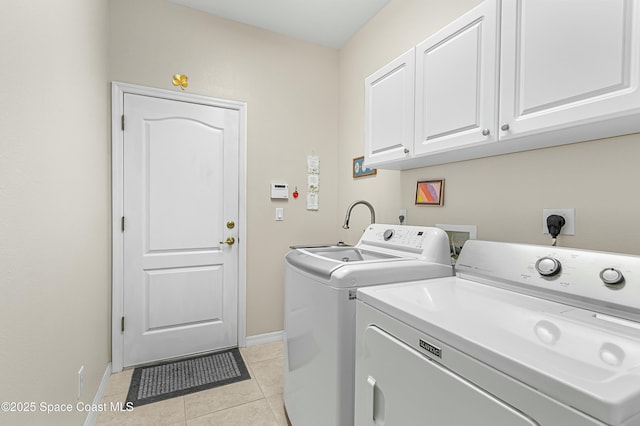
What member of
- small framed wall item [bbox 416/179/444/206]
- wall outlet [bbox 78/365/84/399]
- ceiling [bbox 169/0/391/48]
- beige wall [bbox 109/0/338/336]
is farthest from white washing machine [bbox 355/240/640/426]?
ceiling [bbox 169/0/391/48]

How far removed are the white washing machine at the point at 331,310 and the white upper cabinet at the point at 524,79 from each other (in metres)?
0.51

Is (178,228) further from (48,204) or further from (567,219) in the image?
(567,219)

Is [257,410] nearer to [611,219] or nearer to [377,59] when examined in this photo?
[611,219]

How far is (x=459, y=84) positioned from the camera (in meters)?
1.32

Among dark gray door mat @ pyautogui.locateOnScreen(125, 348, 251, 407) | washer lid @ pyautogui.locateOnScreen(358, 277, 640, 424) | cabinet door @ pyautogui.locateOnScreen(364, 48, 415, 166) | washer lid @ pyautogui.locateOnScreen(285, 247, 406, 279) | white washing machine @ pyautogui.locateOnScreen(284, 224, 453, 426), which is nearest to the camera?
washer lid @ pyautogui.locateOnScreen(358, 277, 640, 424)

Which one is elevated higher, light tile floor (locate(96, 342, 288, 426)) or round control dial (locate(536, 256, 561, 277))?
round control dial (locate(536, 256, 561, 277))

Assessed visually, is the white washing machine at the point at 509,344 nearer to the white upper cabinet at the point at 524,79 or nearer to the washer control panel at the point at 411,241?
the washer control panel at the point at 411,241

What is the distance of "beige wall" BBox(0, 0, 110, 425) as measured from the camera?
864 mm

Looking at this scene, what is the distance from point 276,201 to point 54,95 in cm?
172

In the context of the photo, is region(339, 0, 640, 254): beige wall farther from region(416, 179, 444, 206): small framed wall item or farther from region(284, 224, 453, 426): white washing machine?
region(284, 224, 453, 426): white washing machine

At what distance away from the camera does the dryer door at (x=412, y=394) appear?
2.04ft

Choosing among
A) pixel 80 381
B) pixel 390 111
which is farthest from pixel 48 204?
pixel 390 111

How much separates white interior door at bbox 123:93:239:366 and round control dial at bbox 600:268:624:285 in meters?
2.32

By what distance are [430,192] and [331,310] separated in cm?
112
